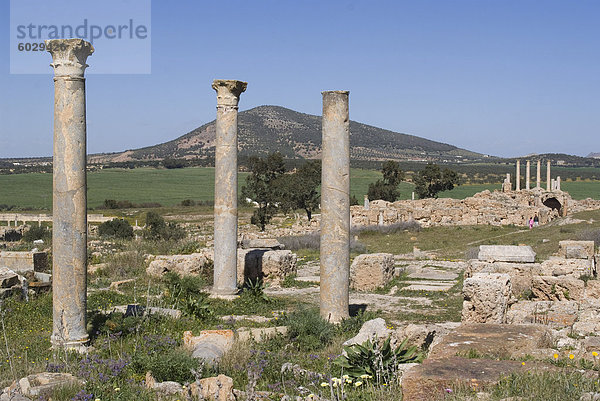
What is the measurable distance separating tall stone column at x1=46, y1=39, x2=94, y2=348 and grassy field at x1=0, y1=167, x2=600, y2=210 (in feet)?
208

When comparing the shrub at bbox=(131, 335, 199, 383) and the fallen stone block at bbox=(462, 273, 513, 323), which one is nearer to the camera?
the shrub at bbox=(131, 335, 199, 383)

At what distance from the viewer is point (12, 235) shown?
37.9m

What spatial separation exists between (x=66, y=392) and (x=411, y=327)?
465 centimetres

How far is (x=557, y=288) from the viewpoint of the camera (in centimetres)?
1344

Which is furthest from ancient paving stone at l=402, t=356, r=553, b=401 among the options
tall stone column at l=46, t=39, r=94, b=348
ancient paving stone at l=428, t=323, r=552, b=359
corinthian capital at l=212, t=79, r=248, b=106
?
corinthian capital at l=212, t=79, r=248, b=106

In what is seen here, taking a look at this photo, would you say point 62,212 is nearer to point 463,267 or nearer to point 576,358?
point 576,358

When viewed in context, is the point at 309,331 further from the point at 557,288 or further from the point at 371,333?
the point at 557,288

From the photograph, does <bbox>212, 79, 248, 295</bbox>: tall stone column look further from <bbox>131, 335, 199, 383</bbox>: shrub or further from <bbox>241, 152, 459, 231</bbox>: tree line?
<bbox>241, 152, 459, 231</bbox>: tree line

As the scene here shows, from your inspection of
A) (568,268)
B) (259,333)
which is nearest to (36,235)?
(259,333)

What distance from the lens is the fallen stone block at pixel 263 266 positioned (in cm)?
1697

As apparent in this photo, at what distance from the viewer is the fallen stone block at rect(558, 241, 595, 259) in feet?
57.6

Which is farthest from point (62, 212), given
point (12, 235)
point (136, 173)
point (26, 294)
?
point (136, 173)

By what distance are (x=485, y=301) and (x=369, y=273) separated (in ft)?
18.9

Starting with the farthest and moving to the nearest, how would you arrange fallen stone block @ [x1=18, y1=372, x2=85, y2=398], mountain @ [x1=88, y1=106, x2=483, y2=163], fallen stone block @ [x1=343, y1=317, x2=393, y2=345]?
mountain @ [x1=88, y1=106, x2=483, y2=163] < fallen stone block @ [x1=343, y1=317, x2=393, y2=345] < fallen stone block @ [x1=18, y1=372, x2=85, y2=398]
